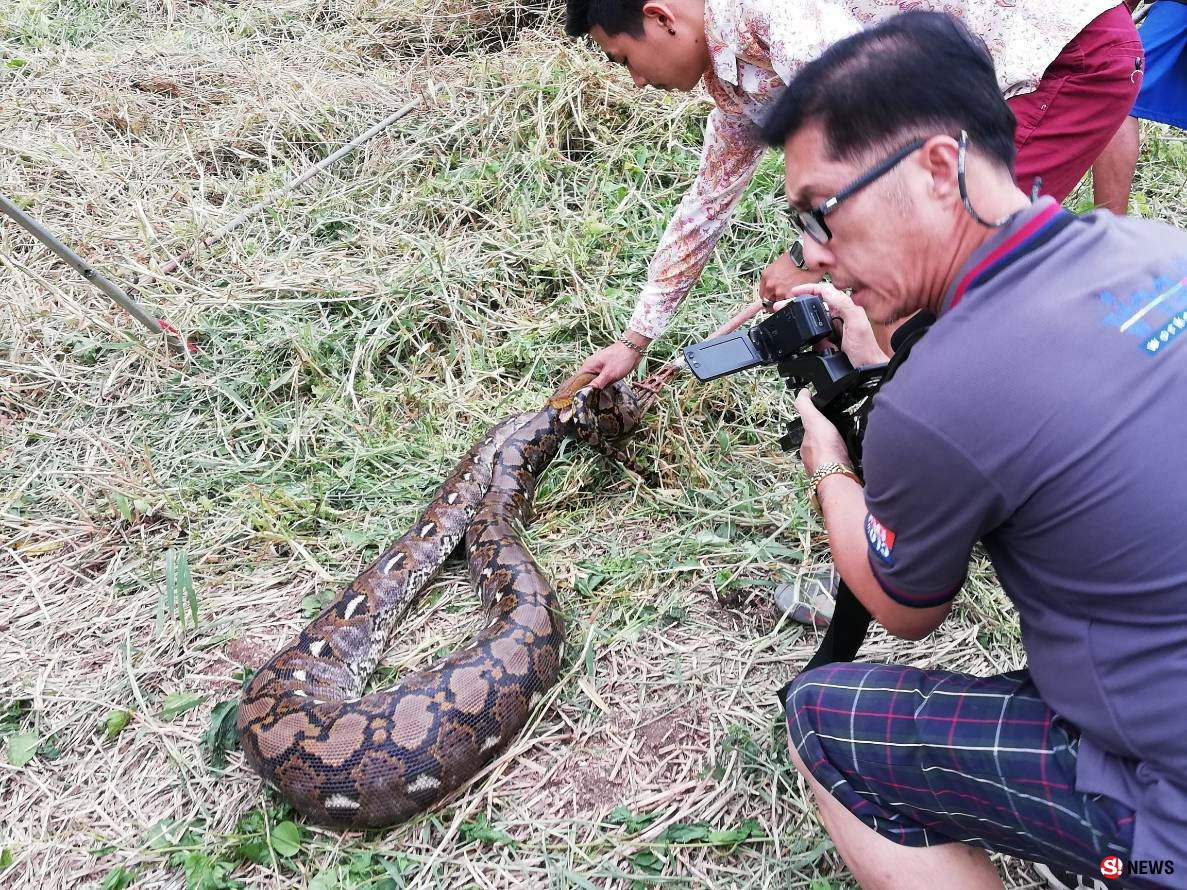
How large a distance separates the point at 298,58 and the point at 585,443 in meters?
5.54

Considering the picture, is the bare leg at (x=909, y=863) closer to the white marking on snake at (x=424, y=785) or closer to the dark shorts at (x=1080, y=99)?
the white marking on snake at (x=424, y=785)

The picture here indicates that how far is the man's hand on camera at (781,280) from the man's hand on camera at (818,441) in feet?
2.80

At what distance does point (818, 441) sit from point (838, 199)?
0.79 metres

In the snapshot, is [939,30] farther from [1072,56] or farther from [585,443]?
[585,443]

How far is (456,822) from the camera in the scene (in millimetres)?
2883

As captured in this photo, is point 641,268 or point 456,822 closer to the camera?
point 456,822

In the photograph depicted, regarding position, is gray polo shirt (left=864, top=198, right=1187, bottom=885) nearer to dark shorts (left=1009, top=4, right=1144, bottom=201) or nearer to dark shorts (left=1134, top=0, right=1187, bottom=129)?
dark shorts (left=1009, top=4, right=1144, bottom=201)

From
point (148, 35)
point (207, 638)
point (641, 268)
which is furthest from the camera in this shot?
point (148, 35)

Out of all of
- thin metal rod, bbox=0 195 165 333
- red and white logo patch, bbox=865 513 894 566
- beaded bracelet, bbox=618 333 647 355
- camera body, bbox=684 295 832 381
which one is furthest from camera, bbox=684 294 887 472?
thin metal rod, bbox=0 195 165 333

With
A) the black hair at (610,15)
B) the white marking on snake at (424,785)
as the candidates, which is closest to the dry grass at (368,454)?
the white marking on snake at (424,785)

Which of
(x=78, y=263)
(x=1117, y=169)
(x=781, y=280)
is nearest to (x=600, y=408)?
(x=781, y=280)

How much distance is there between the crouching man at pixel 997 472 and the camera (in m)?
1.57

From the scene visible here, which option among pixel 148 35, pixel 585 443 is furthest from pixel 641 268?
pixel 148 35

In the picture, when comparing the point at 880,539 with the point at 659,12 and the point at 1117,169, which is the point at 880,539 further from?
the point at 1117,169
